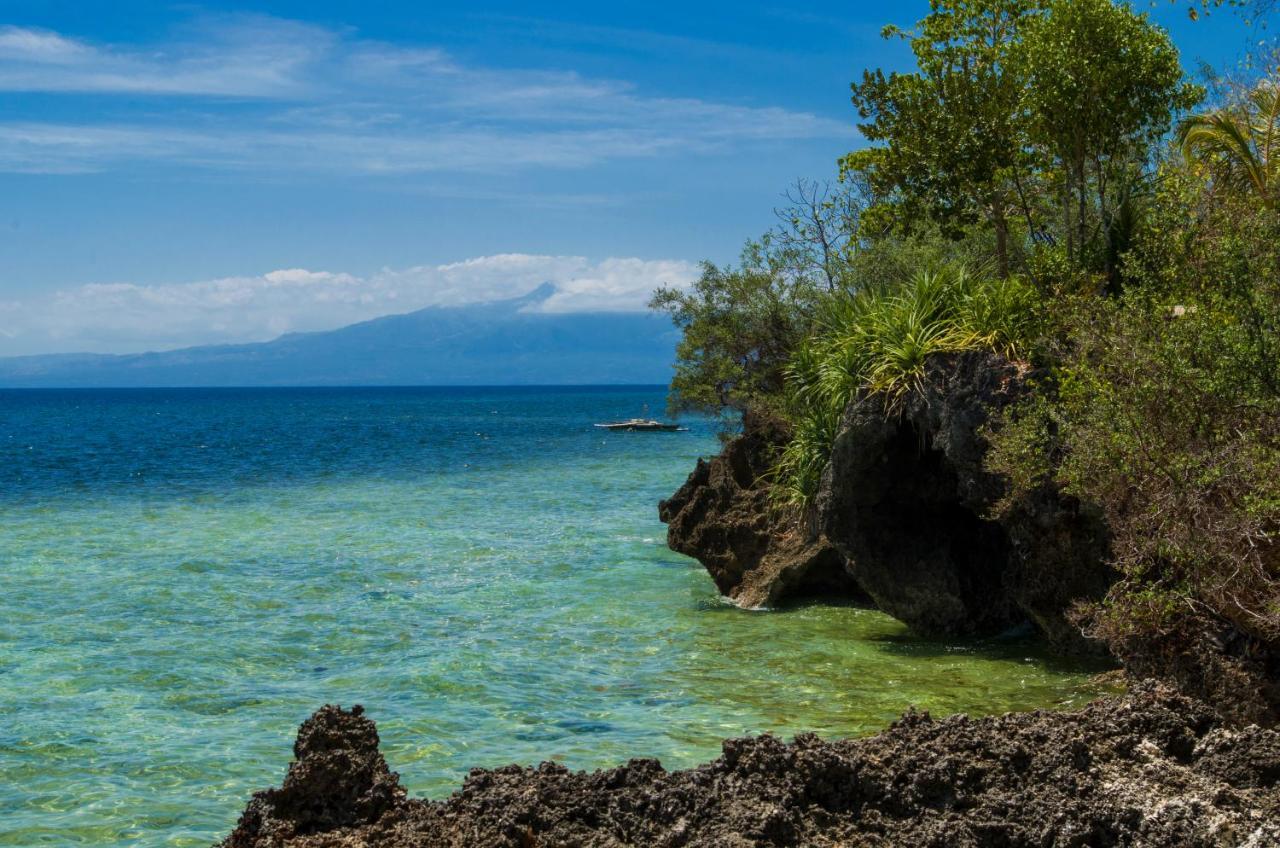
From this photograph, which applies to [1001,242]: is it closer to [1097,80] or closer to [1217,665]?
[1097,80]

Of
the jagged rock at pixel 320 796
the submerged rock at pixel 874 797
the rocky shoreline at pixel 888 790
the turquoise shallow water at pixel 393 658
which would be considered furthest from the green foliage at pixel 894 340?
the jagged rock at pixel 320 796

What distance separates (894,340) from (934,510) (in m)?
2.44

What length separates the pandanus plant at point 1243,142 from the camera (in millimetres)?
17625

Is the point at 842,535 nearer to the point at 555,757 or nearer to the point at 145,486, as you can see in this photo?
the point at 555,757

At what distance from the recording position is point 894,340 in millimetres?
15352

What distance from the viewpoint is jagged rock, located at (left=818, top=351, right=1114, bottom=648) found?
14000 mm

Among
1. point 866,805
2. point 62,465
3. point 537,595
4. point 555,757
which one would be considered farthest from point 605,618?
point 62,465

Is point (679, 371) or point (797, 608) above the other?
point (679, 371)

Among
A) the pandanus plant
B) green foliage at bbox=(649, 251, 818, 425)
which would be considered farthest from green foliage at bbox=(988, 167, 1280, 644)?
green foliage at bbox=(649, 251, 818, 425)

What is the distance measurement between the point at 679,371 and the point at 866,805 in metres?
21.8

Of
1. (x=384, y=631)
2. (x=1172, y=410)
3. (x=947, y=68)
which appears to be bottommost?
(x=384, y=631)

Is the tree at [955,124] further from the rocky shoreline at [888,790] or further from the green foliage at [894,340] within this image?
the rocky shoreline at [888,790]

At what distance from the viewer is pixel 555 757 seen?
429 inches

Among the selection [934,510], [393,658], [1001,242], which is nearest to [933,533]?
[934,510]
